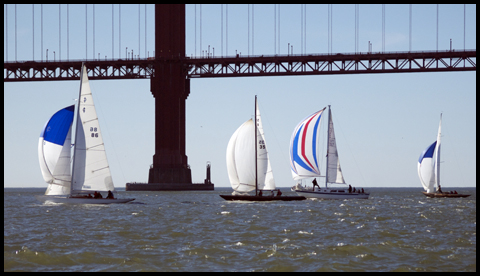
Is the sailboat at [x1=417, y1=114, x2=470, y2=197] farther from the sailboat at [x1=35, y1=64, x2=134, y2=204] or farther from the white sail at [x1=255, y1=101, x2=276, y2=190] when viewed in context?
the sailboat at [x1=35, y1=64, x2=134, y2=204]

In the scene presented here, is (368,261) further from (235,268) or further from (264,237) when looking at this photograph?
(264,237)

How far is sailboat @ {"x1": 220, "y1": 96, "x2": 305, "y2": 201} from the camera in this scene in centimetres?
4169

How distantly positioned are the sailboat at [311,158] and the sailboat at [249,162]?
6040 millimetres

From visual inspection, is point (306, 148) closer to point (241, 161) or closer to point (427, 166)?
point (241, 161)

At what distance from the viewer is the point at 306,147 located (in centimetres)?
4856


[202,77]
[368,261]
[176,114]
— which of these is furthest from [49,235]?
[202,77]

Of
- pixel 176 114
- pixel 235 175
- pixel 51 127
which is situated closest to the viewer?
pixel 51 127

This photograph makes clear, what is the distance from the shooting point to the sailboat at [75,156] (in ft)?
116

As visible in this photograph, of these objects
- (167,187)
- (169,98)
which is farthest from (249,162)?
(167,187)

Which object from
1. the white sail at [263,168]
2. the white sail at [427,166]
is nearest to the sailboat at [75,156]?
the white sail at [263,168]

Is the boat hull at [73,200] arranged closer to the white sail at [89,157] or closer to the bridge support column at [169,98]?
the white sail at [89,157]

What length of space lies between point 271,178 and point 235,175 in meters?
2.12
